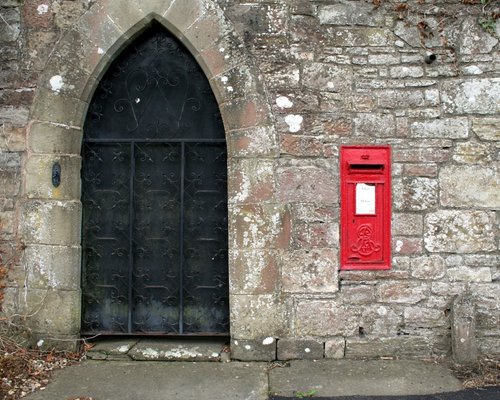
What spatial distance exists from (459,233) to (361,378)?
57.7 inches

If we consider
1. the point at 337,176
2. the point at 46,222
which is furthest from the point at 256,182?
the point at 46,222

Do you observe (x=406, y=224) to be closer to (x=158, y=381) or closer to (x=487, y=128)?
(x=487, y=128)

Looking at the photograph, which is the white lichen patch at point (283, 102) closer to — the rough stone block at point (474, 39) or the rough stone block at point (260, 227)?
the rough stone block at point (260, 227)

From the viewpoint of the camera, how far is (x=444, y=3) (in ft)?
14.1

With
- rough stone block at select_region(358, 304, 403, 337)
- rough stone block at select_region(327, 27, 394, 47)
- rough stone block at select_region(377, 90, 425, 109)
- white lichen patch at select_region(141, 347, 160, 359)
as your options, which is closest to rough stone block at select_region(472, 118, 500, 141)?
rough stone block at select_region(377, 90, 425, 109)

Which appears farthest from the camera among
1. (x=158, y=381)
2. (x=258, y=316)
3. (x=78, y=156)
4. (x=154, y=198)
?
(x=154, y=198)

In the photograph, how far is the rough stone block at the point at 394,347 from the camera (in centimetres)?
424

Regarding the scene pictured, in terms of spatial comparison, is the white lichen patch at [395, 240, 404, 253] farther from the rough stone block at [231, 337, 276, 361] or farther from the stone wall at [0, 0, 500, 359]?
the rough stone block at [231, 337, 276, 361]

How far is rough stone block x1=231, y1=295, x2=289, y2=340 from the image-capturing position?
4.21 m

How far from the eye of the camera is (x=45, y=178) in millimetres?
4324

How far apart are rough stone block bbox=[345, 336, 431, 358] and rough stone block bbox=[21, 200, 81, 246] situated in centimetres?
264

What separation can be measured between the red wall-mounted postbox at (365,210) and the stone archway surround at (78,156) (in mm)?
561

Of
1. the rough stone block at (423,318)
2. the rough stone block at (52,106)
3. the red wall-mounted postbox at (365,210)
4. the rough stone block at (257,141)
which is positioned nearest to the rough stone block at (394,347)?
the rough stone block at (423,318)

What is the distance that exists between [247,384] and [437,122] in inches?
104
